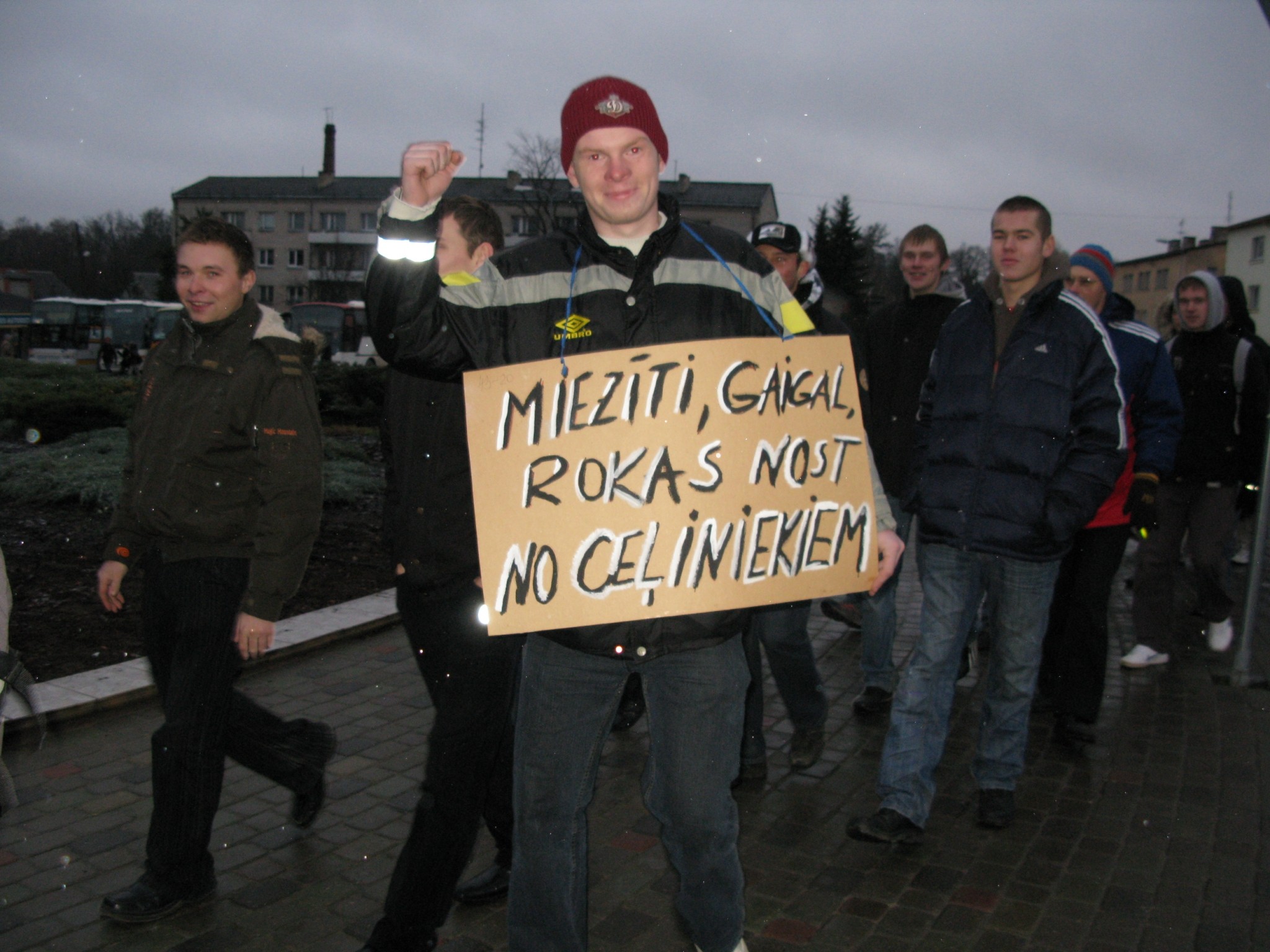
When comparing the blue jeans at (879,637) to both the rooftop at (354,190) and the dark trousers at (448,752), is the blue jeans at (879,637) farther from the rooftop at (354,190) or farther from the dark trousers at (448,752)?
the rooftop at (354,190)

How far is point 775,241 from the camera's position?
451 centimetres

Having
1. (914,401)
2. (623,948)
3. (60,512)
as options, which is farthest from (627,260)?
(60,512)

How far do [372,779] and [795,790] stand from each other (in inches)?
68.4

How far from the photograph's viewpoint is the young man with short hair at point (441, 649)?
2717 millimetres

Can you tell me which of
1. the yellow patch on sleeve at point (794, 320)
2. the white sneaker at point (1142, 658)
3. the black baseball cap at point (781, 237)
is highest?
the black baseball cap at point (781, 237)

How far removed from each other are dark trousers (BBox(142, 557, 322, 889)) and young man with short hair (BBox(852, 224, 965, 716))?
3108mm

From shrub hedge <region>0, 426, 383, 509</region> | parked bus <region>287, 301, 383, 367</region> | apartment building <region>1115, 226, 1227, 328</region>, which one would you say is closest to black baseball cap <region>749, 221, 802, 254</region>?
shrub hedge <region>0, 426, 383, 509</region>

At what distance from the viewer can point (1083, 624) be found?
4.88 metres

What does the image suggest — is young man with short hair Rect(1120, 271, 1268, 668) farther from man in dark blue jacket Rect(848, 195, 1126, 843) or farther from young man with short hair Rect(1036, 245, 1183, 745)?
man in dark blue jacket Rect(848, 195, 1126, 843)

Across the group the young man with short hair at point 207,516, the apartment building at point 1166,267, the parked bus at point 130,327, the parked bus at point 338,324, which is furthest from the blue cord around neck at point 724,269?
the apartment building at point 1166,267

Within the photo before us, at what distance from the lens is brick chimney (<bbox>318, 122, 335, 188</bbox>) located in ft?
297

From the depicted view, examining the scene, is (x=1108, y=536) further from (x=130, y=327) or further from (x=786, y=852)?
(x=130, y=327)

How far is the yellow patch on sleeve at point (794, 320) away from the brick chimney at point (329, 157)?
311ft

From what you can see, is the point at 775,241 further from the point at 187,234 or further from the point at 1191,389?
the point at 1191,389
